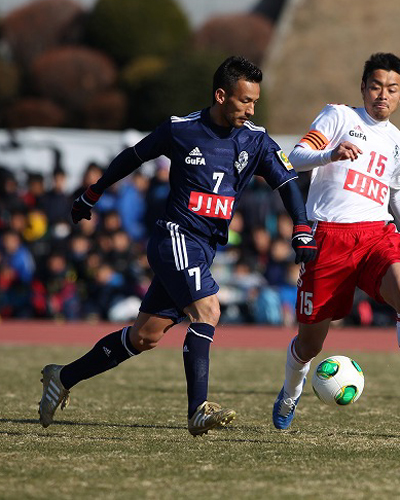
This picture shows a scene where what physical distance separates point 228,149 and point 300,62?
96.6 feet

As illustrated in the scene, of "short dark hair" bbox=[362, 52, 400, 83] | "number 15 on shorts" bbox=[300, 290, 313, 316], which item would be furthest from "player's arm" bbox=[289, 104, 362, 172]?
"number 15 on shorts" bbox=[300, 290, 313, 316]

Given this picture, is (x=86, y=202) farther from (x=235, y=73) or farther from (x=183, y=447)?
(x=183, y=447)

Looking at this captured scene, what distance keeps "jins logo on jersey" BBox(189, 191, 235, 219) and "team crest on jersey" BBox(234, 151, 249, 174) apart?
0.20 m

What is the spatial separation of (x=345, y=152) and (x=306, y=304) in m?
1.04

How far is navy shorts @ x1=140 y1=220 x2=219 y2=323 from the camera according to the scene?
639 cm

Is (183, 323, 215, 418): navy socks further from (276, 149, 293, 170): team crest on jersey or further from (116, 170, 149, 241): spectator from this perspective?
(116, 170, 149, 241): spectator

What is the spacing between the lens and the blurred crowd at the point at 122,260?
16.5m

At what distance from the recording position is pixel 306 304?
22.6 feet

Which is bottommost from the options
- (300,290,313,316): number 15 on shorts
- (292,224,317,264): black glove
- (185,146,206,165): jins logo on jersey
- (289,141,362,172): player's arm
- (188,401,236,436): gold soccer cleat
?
(188,401,236,436): gold soccer cleat

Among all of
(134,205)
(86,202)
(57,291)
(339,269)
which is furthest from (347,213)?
(134,205)

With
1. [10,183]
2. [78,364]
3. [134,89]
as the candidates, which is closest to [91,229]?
[10,183]

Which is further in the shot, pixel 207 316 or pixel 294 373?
pixel 294 373

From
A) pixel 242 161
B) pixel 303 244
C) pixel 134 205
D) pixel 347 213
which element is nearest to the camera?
pixel 303 244

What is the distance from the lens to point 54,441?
6.32 m
